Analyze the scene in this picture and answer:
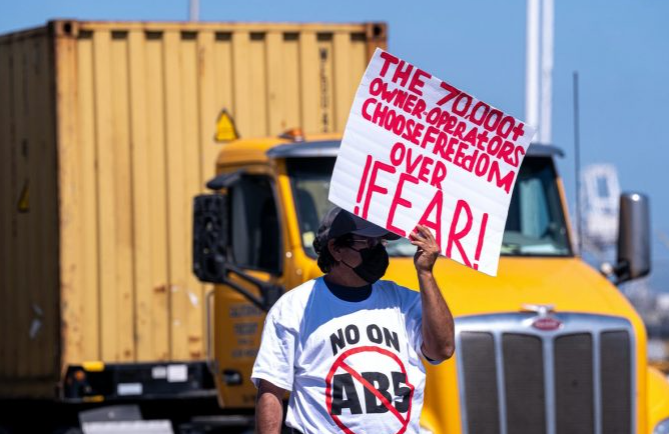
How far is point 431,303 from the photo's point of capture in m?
5.12

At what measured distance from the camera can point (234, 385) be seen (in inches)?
384

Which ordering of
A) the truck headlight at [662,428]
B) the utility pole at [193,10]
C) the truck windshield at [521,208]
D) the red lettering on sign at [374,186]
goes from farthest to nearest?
the utility pole at [193,10], the truck windshield at [521,208], the truck headlight at [662,428], the red lettering on sign at [374,186]

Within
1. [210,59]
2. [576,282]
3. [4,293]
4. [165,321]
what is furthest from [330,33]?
[576,282]

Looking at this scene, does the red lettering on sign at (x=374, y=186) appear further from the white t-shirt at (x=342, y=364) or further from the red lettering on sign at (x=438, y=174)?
the white t-shirt at (x=342, y=364)

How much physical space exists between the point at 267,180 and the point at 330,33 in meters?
2.71

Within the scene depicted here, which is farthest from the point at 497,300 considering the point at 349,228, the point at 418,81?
the point at 418,81

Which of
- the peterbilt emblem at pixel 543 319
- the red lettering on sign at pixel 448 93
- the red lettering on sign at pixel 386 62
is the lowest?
the peterbilt emblem at pixel 543 319

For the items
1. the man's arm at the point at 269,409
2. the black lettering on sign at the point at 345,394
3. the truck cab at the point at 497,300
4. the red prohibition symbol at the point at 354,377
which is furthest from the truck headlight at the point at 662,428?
the man's arm at the point at 269,409

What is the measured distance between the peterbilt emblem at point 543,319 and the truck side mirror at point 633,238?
1394 millimetres

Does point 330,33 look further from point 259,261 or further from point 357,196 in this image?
point 357,196

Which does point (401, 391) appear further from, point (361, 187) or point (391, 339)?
point (361, 187)

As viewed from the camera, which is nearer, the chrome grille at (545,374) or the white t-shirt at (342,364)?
the white t-shirt at (342,364)

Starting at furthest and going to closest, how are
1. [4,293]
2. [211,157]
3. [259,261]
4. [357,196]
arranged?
[4,293], [211,157], [259,261], [357,196]

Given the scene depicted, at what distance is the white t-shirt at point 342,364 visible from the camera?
521 cm
